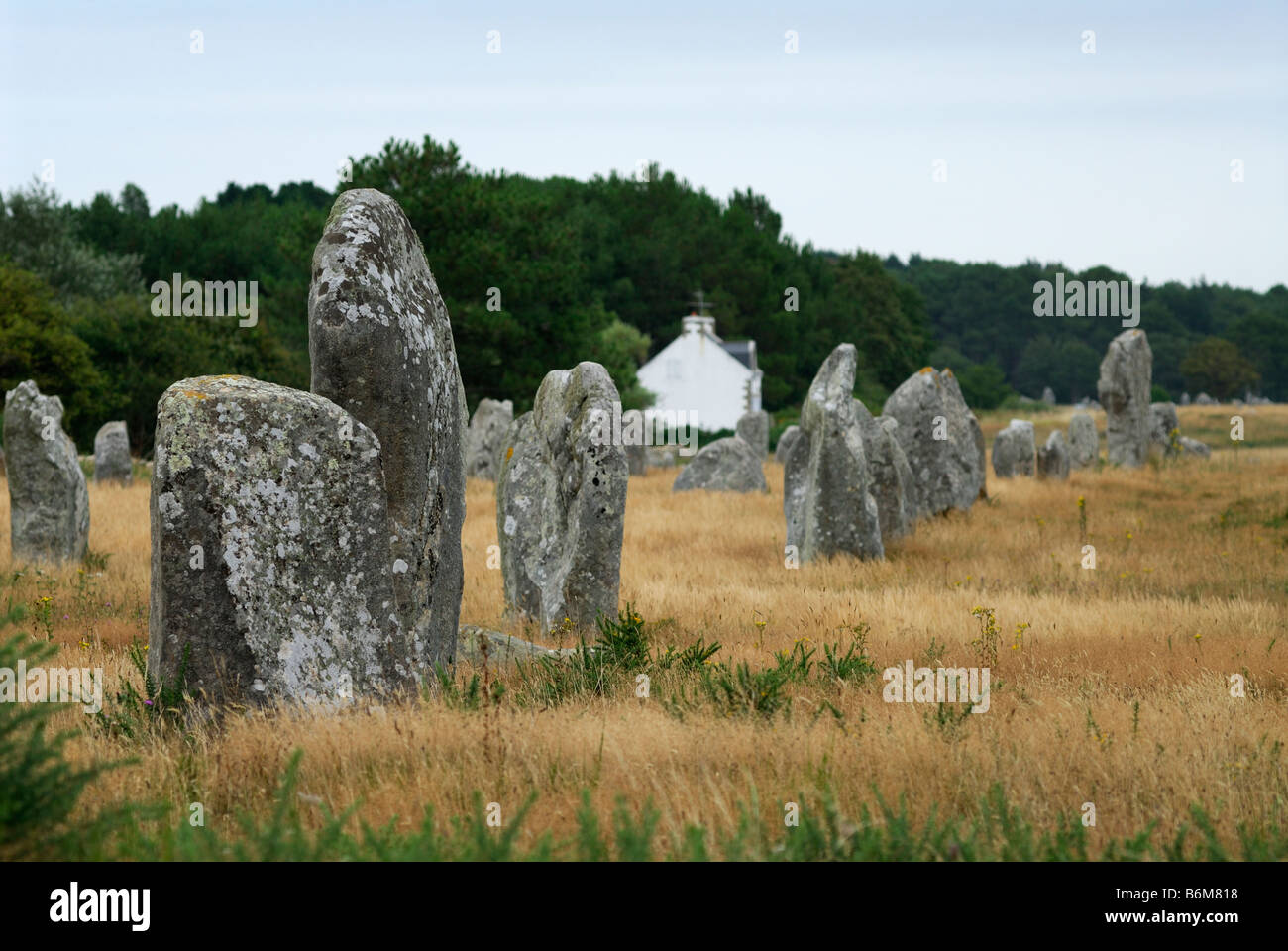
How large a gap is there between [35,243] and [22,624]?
47957 millimetres

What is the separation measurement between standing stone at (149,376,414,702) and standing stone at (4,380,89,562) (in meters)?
7.69

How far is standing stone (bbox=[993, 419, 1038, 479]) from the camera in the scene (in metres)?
26.5

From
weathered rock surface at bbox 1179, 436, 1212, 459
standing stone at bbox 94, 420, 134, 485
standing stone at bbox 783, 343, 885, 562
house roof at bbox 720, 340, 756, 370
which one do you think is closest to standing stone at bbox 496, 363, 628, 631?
standing stone at bbox 783, 343, 885, 562

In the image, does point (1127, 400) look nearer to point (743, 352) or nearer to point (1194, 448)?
point (1194, 448)

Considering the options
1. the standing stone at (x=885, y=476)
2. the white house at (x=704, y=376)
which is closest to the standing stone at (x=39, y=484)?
the standing stone at (x=885, y=476)

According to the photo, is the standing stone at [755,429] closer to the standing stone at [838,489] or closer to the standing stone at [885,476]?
the standing stone at [885,476]

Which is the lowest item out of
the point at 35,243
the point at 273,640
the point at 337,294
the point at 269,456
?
the point at 273,640

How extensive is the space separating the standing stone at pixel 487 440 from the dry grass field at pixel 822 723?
14110 millimetres

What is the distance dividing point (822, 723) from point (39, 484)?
10.3 metres

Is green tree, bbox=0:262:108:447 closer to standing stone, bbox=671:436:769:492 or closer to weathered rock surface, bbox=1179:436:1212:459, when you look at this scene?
standing stone, bbox=671:436:769:492

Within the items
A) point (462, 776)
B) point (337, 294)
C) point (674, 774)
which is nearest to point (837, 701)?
point (674, 774)

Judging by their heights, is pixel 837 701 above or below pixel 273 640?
below
